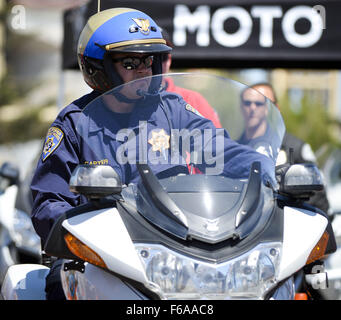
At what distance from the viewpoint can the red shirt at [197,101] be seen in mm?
3297

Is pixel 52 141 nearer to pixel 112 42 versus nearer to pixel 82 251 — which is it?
pixel 112 42

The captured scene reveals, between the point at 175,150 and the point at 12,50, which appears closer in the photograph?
the point at 175,150

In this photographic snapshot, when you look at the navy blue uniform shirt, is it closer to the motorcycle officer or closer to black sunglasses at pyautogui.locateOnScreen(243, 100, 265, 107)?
the motorcycle officer

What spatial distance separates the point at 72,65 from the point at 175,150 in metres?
5.19

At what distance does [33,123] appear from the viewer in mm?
34500

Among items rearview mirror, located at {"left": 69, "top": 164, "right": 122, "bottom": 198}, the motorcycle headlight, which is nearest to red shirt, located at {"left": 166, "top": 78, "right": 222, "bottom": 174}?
rearview mirror, located at {"left": 69, "top": 164, "right": 122, "bottom": 198}

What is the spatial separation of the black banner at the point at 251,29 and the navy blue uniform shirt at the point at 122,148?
454cm

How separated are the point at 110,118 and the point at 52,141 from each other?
0.45m

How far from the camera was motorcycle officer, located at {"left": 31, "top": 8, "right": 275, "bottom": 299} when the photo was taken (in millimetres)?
3055

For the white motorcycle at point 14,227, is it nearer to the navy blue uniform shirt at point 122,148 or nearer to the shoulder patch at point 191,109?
the navy blue uniform shirt at point 122,148

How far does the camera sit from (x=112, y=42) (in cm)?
356

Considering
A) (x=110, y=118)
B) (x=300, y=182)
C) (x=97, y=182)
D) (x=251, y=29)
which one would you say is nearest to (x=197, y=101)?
(x=110, y=118)

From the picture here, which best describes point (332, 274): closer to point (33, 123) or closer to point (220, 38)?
point (220, 38)
